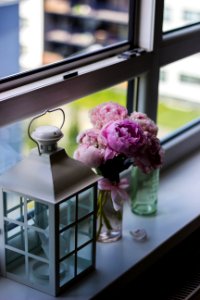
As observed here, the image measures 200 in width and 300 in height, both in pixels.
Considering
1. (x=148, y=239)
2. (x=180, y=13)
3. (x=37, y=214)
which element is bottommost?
(x=148, y=239)

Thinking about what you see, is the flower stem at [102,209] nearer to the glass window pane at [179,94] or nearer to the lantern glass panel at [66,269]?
the lantern glass panel at [66,269]

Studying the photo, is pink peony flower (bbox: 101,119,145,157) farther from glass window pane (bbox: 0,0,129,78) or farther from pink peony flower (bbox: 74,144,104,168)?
glass window pane (bbox: 0,0,129,78)

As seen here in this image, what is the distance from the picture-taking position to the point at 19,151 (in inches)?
65.7

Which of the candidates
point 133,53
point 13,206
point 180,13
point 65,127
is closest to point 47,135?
point 13,206

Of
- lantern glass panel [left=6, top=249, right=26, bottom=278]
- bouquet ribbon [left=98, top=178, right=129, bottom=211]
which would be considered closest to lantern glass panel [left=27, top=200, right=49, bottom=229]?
lantern glass panel [left=6, top=249, right=26, bottom=278]

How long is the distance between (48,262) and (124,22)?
775 mm

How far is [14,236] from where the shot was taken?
147cm

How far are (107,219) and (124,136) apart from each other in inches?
11.4

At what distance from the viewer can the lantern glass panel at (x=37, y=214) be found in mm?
1394

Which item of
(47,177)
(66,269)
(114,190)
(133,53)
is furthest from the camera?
(133,53)

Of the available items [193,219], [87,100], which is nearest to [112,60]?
[87,100]

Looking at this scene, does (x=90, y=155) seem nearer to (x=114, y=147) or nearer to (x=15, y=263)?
(x=114, y=147)

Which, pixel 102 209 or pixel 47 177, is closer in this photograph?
pixel 47 177

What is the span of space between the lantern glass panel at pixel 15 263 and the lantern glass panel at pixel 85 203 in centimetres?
17
